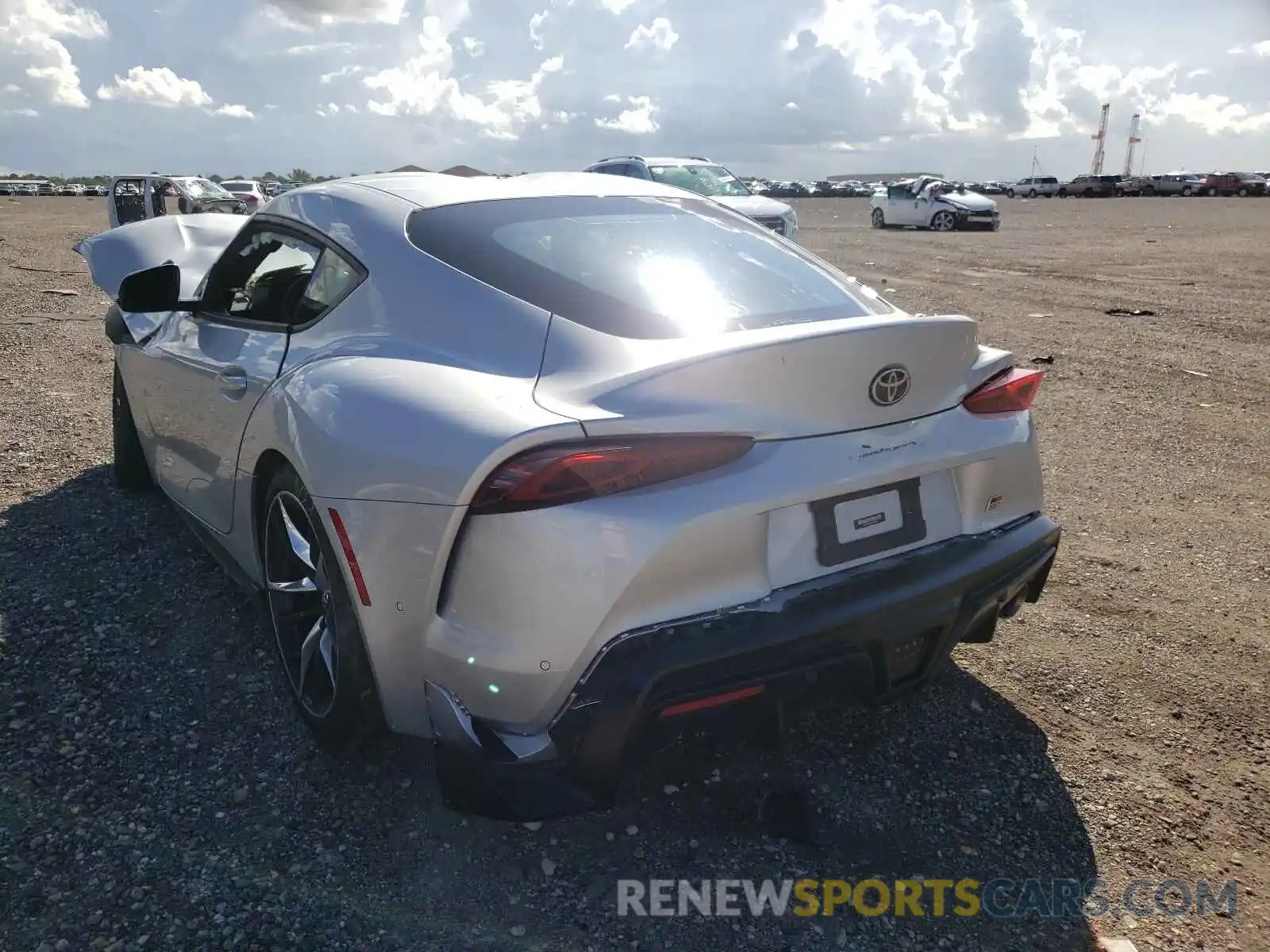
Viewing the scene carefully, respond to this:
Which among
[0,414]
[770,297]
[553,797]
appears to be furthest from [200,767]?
[0,414]

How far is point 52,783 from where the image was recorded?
8.70ft

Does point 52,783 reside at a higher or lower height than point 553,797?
lower

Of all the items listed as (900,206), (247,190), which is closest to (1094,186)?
(900,206)

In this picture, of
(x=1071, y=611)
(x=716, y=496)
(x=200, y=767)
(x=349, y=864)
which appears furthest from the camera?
(x=1071, y=611)

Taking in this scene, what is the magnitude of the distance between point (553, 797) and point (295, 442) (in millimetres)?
1162

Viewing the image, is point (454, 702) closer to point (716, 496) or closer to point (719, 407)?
point (716, 496)

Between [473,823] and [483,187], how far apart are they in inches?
76.5

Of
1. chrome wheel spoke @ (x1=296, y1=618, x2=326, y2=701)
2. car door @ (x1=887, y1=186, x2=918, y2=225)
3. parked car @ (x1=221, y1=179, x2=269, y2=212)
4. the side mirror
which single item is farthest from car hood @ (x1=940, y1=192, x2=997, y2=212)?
chrome wheel spoke @ (x1=296, y1=618, x2=326, y2=701)

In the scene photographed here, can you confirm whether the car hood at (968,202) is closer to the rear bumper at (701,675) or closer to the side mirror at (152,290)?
the side mirror at (152,290)

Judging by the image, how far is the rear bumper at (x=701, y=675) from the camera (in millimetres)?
2062

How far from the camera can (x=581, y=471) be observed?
6.61 ft

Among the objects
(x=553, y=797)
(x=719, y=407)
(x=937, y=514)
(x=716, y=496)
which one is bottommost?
(x=553, y=797)

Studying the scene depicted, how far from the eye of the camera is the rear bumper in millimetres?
2062

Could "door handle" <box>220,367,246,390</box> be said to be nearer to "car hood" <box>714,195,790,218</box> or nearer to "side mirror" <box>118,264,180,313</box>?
"side mirror" <box>118,264,180,313</box>
